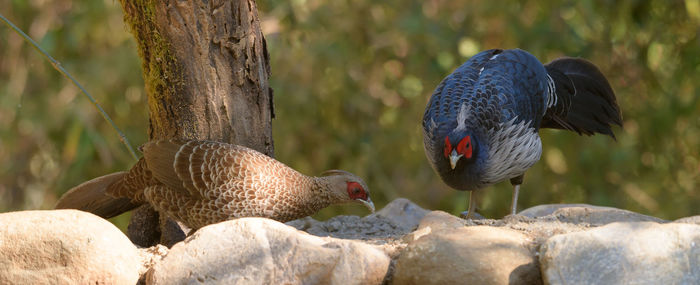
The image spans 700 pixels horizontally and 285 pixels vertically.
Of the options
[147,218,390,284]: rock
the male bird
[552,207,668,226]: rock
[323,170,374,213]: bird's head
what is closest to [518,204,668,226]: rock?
[552,207,668,226]: rock

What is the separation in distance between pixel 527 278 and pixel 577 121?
276 cm

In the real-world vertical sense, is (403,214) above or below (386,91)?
below

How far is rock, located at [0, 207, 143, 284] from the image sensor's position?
121 inches

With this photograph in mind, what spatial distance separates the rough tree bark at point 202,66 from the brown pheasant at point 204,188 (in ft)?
0.90

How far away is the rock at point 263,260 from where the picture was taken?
3025mm

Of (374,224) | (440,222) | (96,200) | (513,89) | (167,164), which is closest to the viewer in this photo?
(440,222)

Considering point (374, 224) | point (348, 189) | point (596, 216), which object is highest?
point (348, 189)

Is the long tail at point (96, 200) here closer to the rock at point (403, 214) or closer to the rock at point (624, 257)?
the rock at point (403, 214)

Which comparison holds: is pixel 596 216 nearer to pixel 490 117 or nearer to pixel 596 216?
pixel 596 216

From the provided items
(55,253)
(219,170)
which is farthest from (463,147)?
(55,253)

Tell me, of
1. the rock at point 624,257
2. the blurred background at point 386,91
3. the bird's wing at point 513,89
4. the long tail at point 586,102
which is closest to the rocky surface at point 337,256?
the rock at point 624,257

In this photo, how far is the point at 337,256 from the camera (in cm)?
304

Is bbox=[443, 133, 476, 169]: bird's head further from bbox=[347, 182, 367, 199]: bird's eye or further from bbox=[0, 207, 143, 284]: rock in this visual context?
bbox=[0, 207, 143, 284]: rock

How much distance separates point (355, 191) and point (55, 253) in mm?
1920
